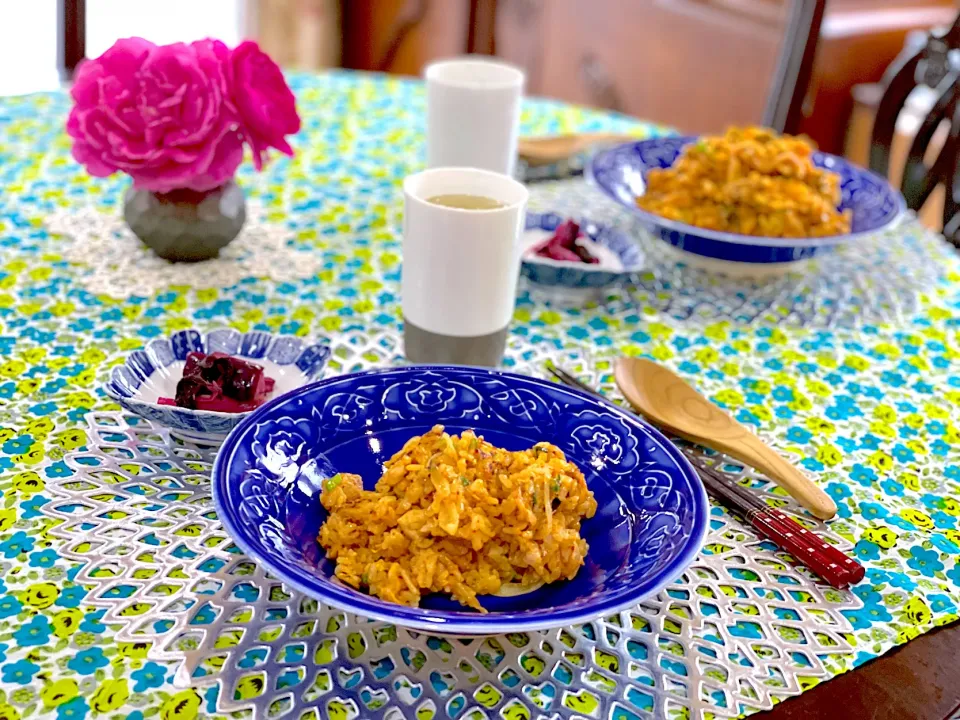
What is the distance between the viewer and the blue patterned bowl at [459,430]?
26.0 inches

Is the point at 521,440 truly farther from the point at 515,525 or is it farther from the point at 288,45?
the point at 288,45

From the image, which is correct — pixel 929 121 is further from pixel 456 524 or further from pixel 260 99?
pixel 456 524

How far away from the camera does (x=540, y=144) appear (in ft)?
5.63

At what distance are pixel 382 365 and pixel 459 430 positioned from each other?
0.23 metres

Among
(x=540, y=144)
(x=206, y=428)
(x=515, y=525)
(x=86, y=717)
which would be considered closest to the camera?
(x=86, y=717)

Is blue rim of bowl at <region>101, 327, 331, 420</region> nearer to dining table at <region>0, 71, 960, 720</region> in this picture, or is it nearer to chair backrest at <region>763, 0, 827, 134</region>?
dining table at <region>0, 71, 960, 720</region>

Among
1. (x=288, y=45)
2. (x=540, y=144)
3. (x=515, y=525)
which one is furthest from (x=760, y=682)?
(x=288, y=45)

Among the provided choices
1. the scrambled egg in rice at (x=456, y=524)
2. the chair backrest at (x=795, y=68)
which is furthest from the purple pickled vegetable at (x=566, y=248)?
the chair backrest at (x=795, y=68)

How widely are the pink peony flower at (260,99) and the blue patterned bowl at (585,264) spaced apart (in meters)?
0.35

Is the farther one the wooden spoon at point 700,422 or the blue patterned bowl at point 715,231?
the blue patterned bowl at point 715,231

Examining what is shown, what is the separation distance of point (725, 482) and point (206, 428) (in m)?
0.49

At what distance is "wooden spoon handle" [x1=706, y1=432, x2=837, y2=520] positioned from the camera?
90cm

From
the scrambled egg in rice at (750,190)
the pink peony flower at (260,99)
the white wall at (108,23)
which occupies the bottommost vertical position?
the white wall at (108,23)

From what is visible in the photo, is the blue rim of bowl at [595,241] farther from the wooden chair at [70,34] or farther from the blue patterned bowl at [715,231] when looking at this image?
the wooden chair at [70,34]
